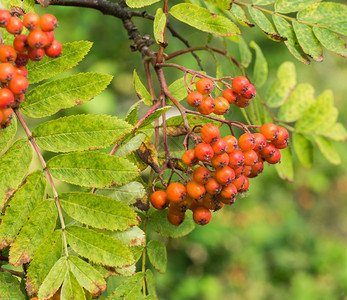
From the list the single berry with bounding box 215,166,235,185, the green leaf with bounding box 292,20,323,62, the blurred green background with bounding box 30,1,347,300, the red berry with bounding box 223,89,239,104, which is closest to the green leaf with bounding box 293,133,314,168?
the green leaf with bounding box 292,20,323,62

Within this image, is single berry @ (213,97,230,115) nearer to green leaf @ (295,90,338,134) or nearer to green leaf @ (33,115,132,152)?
green leaf @ (33,115,132,152)

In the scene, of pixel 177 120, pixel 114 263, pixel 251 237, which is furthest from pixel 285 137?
pixel 251 237

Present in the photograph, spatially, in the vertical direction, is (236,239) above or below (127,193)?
below

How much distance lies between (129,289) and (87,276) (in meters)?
0.19

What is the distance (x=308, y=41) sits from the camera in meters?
1.15

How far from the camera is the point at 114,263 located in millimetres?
862

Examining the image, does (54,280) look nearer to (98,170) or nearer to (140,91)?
(98,170)

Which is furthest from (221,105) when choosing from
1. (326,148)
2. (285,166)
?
(326,148)

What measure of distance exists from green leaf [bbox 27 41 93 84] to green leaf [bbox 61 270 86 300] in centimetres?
43

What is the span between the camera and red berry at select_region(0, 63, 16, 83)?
756 mm

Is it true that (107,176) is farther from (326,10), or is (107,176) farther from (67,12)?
(67,12)

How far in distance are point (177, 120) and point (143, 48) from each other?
28 centimetres

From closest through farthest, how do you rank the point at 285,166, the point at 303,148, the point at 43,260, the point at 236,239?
the point at 43,260
the point at 285,166
the point at 303,148
the point at 236,239

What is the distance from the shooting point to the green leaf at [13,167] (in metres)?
0.85
